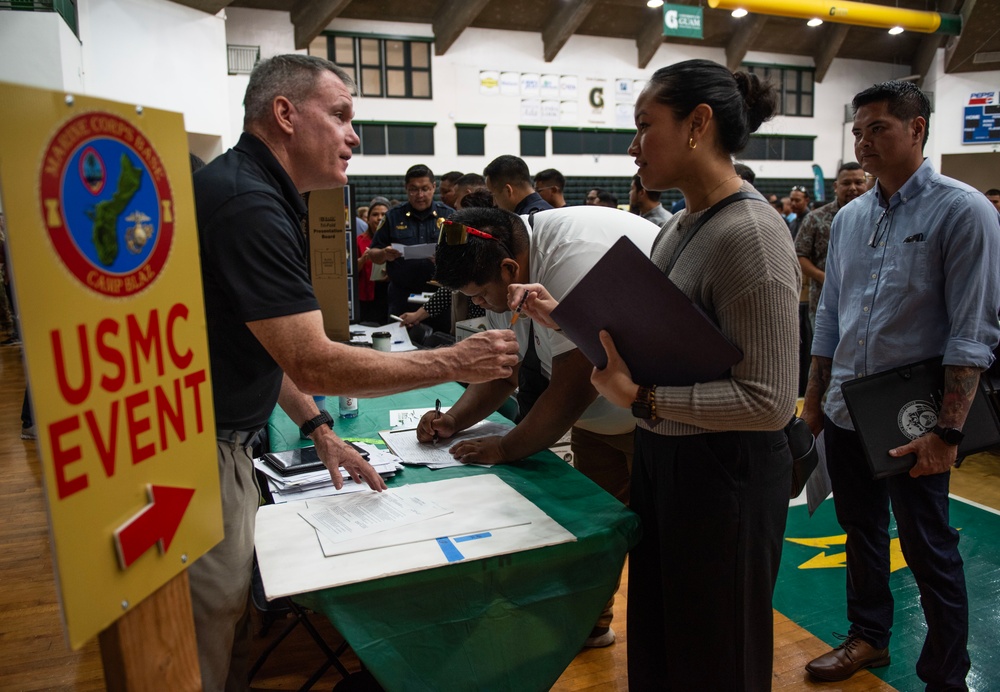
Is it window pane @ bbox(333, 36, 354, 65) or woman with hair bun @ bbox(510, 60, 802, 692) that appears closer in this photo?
woman with hair bun @ bbox(510, 60, 802, 692)

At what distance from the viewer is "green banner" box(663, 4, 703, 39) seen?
34.9 ft

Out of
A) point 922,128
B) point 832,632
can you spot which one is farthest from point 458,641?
point 922,128

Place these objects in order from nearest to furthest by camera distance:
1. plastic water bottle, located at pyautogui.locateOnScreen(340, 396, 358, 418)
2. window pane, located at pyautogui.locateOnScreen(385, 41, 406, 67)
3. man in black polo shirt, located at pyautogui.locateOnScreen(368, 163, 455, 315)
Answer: plastic water bottle, located at pyautogui.locateOnScreen(340, 396, 358, 418) → man in black polo shirt, located at pyautogui.locateOnScreen(368, 163, 455, 315) → window pane, located at pyautogui.locateOnScreen(385, 41, 406, 67)

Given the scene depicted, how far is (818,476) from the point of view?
2.38 m

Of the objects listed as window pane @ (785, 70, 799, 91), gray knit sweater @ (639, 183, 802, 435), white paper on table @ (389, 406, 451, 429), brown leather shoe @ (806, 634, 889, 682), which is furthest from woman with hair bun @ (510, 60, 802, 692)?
window pane @ (785, 70, 799, 91)

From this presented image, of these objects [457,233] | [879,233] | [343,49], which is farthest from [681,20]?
[457,233]

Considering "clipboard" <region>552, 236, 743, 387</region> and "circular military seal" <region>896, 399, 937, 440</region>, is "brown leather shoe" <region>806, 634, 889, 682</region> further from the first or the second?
"clipboard" <region>552, 236, 743, 387</region>

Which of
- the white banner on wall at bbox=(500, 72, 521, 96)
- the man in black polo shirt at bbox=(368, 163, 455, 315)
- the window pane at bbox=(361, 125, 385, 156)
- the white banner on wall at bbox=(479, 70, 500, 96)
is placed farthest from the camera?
the white banner on wall at bbox=(500, 72, 521, 96)

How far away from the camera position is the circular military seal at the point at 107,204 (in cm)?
61

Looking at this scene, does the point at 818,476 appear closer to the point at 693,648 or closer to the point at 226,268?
the point at 693,648

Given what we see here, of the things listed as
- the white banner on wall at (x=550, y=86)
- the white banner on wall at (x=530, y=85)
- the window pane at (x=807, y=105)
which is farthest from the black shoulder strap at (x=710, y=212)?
the window pane at (x=807, y=105)

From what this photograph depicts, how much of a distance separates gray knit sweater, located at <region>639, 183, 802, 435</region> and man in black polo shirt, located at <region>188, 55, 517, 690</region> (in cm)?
45

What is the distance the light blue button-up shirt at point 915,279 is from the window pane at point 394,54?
1287 centimetres

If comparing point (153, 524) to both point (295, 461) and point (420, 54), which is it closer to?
point (295, 461)
